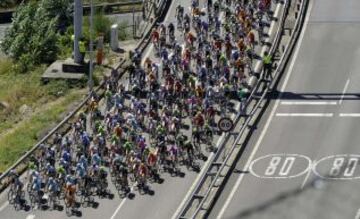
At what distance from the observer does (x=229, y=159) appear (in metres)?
40.2

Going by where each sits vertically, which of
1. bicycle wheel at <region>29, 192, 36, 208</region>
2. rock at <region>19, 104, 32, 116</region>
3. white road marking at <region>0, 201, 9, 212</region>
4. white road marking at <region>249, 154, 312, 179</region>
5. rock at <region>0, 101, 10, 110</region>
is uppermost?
white road marking at <region>249, 154, 312, 179</region>

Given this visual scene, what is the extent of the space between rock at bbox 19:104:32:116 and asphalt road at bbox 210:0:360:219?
1399 cm

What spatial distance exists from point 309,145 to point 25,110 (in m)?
17.6

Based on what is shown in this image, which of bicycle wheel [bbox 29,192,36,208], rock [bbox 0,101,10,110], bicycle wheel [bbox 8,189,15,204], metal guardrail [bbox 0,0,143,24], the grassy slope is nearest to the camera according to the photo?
bicycle wheel [bbox 29,192,36,208]

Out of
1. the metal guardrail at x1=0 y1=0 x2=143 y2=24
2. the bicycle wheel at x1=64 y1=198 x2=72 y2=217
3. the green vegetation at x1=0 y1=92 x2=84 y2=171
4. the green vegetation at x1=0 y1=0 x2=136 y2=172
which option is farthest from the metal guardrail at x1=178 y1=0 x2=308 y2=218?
the metal guardrail at x1=0 y1=0 x2=143 y2=24

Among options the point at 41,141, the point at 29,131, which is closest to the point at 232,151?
the point at 41,141

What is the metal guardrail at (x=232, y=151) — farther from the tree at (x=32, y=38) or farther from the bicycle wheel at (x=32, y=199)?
the tree at (x=32, y=38)

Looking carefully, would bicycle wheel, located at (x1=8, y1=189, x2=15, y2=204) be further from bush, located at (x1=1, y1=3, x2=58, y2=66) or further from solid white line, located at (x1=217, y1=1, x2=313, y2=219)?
bush, located at (x1=1, y1=3, x2=58, y2=66)

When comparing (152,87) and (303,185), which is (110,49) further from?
(303,185)

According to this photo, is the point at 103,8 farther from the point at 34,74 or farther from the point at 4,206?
the point at 4,206

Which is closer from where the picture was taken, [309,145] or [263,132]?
[309,145]

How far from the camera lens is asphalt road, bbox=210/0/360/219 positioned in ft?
120

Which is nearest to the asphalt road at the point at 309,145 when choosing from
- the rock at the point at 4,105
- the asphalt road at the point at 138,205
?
the asphalt road at the point at 138,205

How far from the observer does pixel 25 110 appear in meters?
51.4
